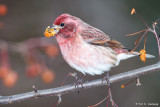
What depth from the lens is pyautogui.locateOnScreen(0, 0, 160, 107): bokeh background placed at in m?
8.25

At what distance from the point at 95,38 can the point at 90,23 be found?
3.84 m

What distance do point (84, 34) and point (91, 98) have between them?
4025 mm

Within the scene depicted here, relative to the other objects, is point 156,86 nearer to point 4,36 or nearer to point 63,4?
point 63,4

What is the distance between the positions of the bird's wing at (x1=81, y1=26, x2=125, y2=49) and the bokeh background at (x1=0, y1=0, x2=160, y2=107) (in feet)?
10.5

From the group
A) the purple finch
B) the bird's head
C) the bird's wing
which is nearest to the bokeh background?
the bird's wing

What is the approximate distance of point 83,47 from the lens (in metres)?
4.57

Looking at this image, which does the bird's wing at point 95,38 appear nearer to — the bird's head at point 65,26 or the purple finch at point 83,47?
the purple finch at point 83,47

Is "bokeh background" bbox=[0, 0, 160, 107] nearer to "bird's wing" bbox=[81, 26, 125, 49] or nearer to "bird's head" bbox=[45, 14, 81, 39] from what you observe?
"bird's wing" bbox=[81, 26, 125, 49]

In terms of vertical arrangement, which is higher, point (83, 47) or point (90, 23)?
point (90, 23)

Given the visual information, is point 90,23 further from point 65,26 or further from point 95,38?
point 65,26

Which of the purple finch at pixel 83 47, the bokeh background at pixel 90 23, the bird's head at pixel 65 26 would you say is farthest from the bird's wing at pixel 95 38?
the bokeh background at pixel 90 23

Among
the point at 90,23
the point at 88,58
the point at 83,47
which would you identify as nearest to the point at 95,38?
the point at 83,47

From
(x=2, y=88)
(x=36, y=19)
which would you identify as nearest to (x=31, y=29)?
(x=36, y=19)

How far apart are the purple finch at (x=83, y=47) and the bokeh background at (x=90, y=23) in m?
3.31
